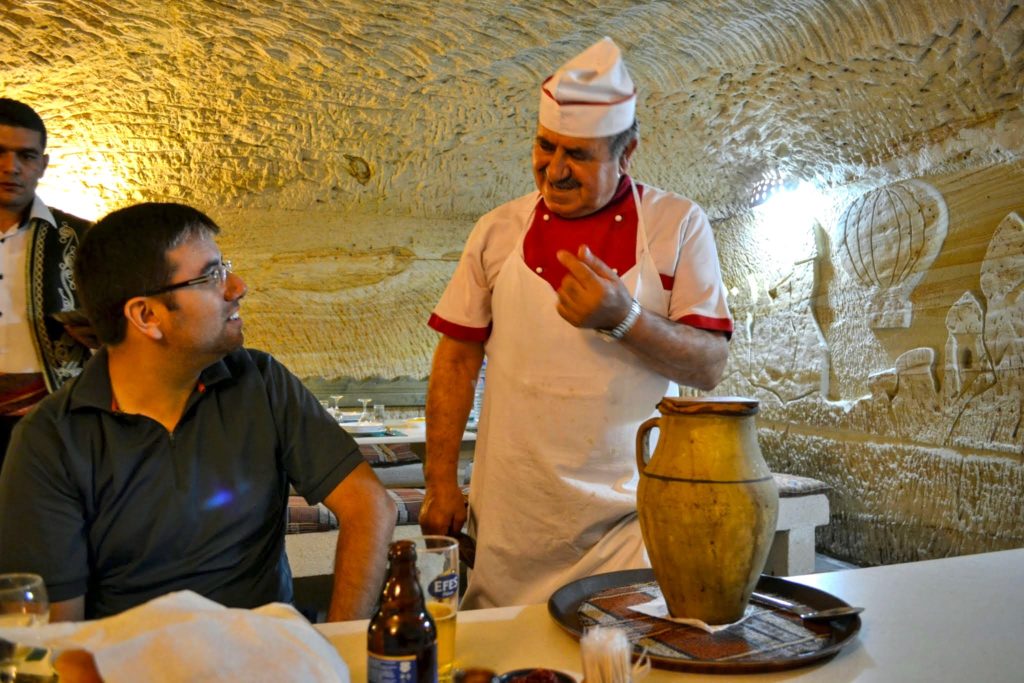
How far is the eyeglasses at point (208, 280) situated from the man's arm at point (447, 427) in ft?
1.92

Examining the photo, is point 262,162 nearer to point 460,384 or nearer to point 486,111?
point 486,111

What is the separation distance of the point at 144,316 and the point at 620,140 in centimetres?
107

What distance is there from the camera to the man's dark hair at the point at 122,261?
1.52 metres

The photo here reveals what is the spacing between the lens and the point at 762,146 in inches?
158

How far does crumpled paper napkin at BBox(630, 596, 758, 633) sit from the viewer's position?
116 cm

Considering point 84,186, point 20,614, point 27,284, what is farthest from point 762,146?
point 84,186

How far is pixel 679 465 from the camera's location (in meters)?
1.18

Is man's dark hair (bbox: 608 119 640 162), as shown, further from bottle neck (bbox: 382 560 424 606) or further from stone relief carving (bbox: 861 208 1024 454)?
→ stone relief carving (bbox: 861 208 1024 454)

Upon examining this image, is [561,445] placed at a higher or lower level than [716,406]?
lower

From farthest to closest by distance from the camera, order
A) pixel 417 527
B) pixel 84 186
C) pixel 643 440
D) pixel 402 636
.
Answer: pixel 84 186, pixel 417 527, pixel 643 440, pixel 402 636

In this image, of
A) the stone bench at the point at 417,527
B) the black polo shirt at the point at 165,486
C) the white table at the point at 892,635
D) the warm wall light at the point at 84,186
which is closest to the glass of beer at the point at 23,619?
the white table at the point at 892,635

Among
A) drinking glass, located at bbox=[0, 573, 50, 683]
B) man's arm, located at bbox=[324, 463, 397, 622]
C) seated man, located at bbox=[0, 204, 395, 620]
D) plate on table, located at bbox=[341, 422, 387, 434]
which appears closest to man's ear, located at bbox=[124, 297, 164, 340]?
seated man, located at bbox=[0, 204, 395, 620]

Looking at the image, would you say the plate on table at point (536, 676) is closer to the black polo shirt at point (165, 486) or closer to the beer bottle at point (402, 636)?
the beer bottle at point (402, 636)

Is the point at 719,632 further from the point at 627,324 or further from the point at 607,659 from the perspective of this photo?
the point at 627,324
